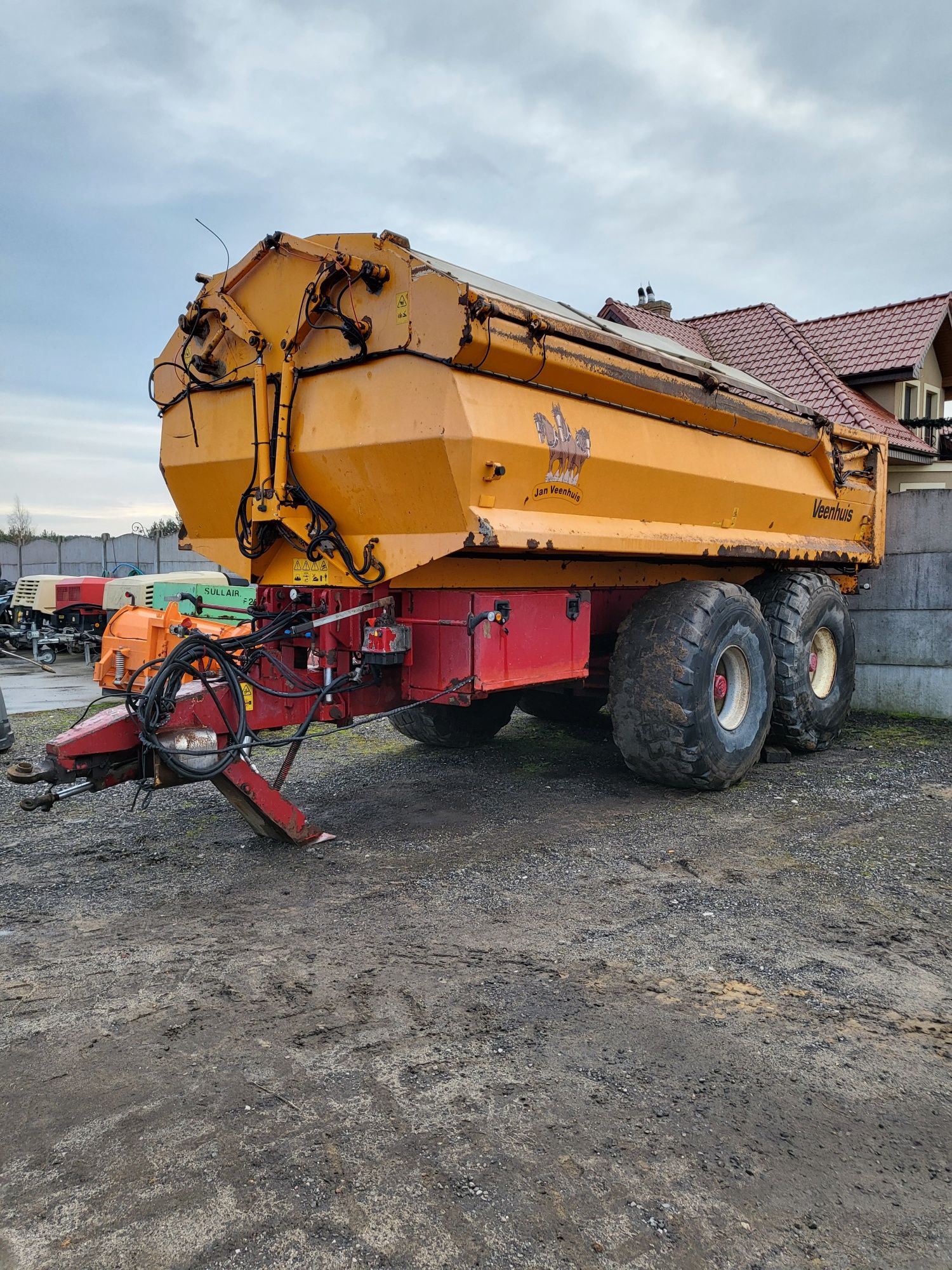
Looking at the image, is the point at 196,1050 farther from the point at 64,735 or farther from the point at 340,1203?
the point at 64,735

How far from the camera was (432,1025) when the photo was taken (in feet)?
9.92

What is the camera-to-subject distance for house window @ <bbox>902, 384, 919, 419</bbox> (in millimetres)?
16688

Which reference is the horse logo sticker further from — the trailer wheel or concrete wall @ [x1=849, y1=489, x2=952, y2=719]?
concrete wall @ [x1=849, y1=489, x2=952, y2=719]

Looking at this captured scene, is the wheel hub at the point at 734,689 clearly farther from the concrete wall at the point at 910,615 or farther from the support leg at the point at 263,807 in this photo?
the concrete wall at the point at 910,615

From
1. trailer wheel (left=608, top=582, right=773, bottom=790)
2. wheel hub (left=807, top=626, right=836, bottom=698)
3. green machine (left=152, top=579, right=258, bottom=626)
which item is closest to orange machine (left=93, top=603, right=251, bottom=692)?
green machine (left=152, top=579, right=258, bottom=626)

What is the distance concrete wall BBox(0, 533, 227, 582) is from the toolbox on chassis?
1402cm

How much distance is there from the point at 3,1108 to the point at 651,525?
4.32 metres

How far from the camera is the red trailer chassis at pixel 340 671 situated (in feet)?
Answer: 14.5

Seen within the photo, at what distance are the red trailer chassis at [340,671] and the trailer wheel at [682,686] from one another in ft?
1.95

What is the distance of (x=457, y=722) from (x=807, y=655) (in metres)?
2.75

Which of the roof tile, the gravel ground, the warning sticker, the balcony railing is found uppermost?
the roof tile

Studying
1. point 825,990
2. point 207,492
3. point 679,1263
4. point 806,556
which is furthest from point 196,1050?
point 806,556

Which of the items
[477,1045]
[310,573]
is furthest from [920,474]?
[477,1045]

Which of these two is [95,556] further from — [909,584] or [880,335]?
[909,584]
